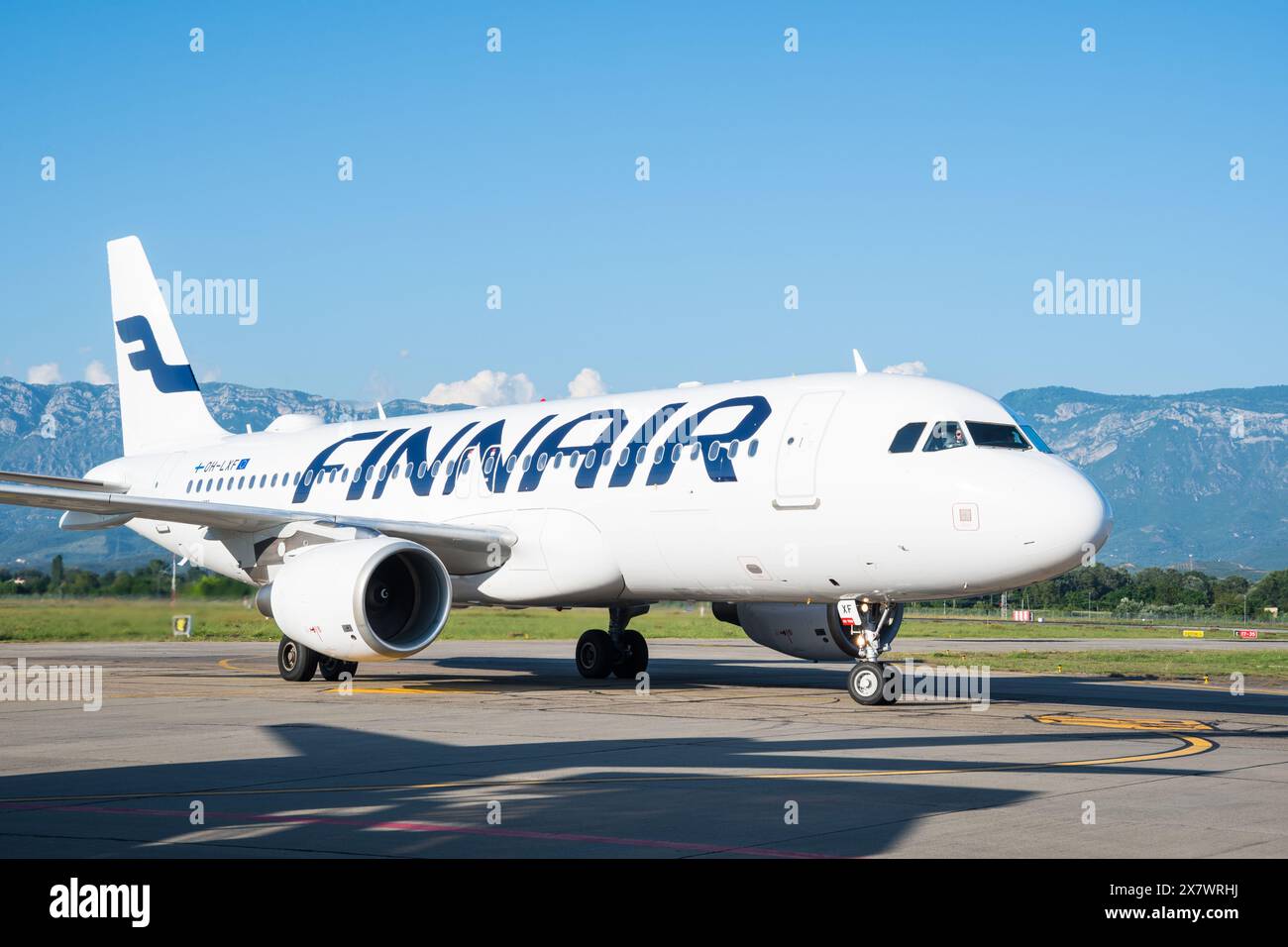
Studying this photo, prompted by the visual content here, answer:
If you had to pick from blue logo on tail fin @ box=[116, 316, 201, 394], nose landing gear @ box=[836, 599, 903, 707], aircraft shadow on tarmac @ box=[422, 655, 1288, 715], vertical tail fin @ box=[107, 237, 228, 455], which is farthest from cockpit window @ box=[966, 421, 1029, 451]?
blue logo on tail fin @ box=[116, 316, 201, 394]

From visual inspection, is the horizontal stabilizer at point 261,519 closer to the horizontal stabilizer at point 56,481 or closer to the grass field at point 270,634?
the horizontal stabilizer at point 56,481

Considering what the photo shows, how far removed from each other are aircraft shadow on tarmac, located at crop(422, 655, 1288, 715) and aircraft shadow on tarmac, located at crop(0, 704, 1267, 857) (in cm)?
482

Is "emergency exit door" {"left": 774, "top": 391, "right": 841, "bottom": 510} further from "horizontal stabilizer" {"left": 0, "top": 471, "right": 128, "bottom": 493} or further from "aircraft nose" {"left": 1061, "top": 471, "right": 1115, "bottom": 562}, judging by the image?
"horizontal stabilizer" {"left": 0, "top": 471, "right": 128, "bottom": 493}

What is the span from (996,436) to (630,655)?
8.81 metres

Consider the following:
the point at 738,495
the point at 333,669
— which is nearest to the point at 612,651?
the point at 333,669

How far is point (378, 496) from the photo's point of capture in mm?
24078

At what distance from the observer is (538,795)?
390 inches

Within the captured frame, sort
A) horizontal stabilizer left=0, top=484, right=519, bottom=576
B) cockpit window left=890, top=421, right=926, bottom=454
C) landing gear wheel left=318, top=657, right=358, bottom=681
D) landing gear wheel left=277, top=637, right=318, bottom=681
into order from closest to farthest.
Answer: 1. cockpit window left=890, top=421, right=926, bottom=454
2. horizontal stabilizer left=0, top=484, right=519, bottom=576
3. landing gear wheel left=277, top=637, right=318, bottom=681
4. landing gear wheel left=318, top=657, right=358, bottom=681

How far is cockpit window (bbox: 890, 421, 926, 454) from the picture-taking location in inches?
675

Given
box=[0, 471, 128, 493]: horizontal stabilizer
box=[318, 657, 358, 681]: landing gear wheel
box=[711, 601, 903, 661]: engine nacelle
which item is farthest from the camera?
box=[318, 657, 358, 681]: landing gear wheel

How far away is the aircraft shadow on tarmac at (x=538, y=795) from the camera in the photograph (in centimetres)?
802

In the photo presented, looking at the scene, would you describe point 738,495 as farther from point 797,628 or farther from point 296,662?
point 296,662
